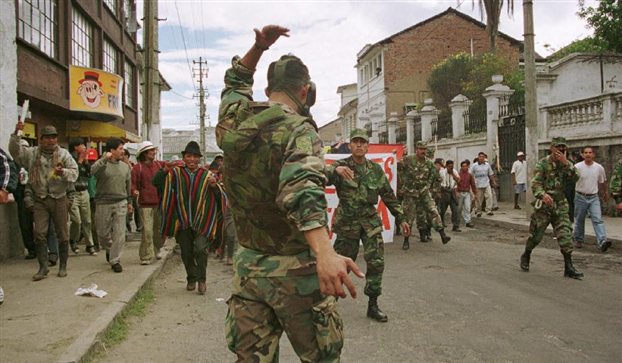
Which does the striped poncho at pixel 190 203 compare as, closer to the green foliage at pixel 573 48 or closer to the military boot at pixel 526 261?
the military boot at pixel 526 261

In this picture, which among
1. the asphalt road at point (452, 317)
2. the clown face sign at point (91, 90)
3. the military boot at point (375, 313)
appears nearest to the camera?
the asphalt road at point (452, 317)

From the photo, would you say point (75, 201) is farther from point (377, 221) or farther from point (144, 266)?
point (377, 221)

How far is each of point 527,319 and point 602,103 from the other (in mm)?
11493

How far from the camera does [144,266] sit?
868 cm

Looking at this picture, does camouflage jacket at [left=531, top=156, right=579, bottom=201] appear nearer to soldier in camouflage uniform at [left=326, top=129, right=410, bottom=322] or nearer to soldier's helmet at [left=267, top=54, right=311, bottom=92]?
soldier in camouflage uniform at [left=326, top=129, right=410, bottom=322]

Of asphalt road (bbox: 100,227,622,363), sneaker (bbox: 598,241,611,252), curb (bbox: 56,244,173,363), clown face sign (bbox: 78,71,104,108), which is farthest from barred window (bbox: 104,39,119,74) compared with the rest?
sneaker (bbox: 598,241,611,252)

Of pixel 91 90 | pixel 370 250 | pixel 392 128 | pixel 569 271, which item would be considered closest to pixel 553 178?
pixel 569 271

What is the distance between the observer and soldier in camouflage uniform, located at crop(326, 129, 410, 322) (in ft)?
19.2

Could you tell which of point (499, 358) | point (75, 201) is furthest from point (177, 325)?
point (75, 201)

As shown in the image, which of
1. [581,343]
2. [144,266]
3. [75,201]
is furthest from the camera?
[75,201]

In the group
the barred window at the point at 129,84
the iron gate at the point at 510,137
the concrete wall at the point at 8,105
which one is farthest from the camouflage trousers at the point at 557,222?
the barred window at the point at 129,84

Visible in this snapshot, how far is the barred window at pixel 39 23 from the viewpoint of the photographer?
1179 cm

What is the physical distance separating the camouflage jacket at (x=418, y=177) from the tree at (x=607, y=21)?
52.7 ft

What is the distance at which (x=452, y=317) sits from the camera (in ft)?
19.1
